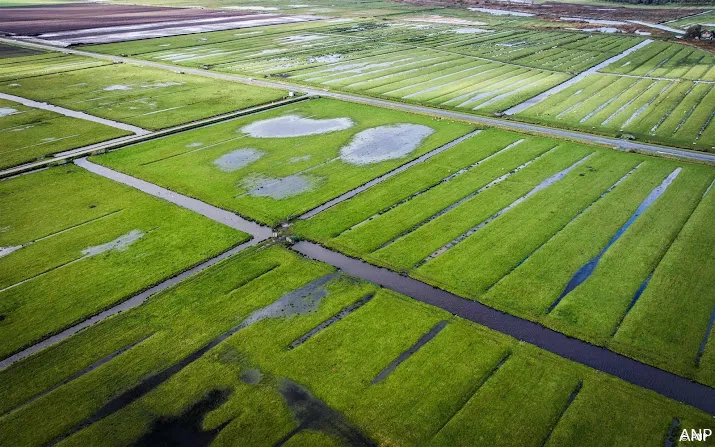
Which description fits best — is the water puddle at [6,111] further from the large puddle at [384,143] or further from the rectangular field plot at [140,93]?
the large puddle at [384,143]

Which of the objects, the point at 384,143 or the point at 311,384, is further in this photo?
the point at 384,143

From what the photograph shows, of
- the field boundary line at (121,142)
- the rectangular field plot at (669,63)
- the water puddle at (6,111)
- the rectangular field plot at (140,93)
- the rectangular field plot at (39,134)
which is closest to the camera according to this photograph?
the field boundary line at (121,142)

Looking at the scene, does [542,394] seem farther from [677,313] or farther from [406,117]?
[406,117]

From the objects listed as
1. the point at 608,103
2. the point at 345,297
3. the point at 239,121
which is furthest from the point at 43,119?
the point at 608,103

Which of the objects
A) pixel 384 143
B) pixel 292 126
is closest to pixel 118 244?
pixel 292 126

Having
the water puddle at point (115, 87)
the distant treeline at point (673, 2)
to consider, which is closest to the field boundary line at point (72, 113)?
the water puddle at point (115, 87)

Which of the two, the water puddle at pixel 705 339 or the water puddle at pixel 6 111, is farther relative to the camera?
the water puddle at pixel 6 111

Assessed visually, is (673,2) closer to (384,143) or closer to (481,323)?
(384,143)
